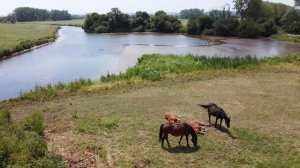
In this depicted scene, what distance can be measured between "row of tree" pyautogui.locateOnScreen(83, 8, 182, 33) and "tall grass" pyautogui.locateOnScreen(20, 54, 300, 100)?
53.5 m

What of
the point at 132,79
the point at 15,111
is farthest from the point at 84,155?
the point at 132,79

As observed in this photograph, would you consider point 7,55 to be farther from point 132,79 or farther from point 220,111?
point 220,111

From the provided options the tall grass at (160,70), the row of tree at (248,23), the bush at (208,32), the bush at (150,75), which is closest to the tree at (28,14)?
the row of tree at (248,23)

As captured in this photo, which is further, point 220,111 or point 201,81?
point 201,81

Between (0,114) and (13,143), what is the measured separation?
462cm

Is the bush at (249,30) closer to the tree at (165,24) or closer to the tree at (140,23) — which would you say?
the tree at (165,24)

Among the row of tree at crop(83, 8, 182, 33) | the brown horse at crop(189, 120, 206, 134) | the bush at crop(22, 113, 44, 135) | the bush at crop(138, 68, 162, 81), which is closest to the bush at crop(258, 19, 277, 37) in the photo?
the row of tree at crop(83, 8, 182, 33)

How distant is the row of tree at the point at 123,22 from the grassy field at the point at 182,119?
2459 inches

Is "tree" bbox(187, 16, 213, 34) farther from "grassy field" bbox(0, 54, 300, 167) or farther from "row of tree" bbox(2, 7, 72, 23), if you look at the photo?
"row of tree" bbox(2, 7, 72, 23)

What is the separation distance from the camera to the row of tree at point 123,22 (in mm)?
87625

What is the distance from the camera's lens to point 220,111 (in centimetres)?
1421

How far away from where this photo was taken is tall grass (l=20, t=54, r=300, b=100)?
71.3ft

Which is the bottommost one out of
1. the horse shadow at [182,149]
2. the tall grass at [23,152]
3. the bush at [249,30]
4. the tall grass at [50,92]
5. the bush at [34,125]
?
the tall grass at [50,92]

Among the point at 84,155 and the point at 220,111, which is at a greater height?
the point at 220,111
